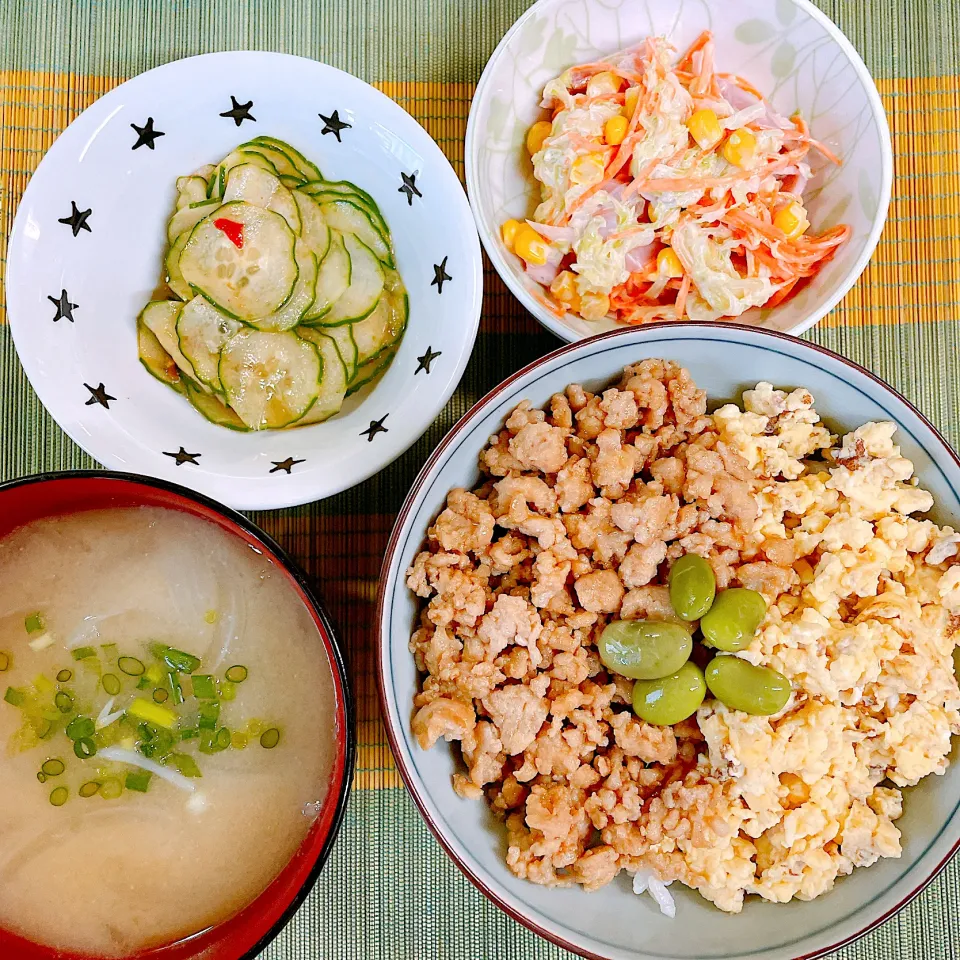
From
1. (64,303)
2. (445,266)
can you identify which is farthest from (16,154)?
(445,266)

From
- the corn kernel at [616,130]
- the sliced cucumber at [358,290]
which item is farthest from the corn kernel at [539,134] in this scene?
the sliced cucumber at [358,290]

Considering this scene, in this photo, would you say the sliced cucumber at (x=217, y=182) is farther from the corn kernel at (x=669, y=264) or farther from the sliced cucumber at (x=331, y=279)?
the corn kernel at (x=669, y=264)

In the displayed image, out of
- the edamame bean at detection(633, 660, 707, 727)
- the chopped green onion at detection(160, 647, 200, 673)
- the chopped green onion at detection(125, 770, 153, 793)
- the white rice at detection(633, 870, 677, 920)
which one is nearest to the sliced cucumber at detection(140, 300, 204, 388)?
the chopped green onion at detection(160, 647, 200, 673)

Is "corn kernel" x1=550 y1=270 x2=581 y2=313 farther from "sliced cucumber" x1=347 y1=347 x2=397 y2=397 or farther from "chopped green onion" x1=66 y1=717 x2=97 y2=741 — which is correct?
"chopped green onion" x1=66 y1=717 x2=97 y2=741

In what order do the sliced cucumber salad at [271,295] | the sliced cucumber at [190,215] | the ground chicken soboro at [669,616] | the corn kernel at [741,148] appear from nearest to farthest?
the ground chicken soboro at [669,616], the sliced cucumber salad at [271,295], the sliced cucumber at [190,215], the corn kernel at [741,148]

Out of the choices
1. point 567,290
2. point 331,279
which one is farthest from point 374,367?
point 567,290

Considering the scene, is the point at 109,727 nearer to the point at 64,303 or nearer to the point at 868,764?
the point at 64,303

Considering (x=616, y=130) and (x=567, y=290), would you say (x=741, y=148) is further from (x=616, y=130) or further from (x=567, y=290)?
(x=567, y=290)
